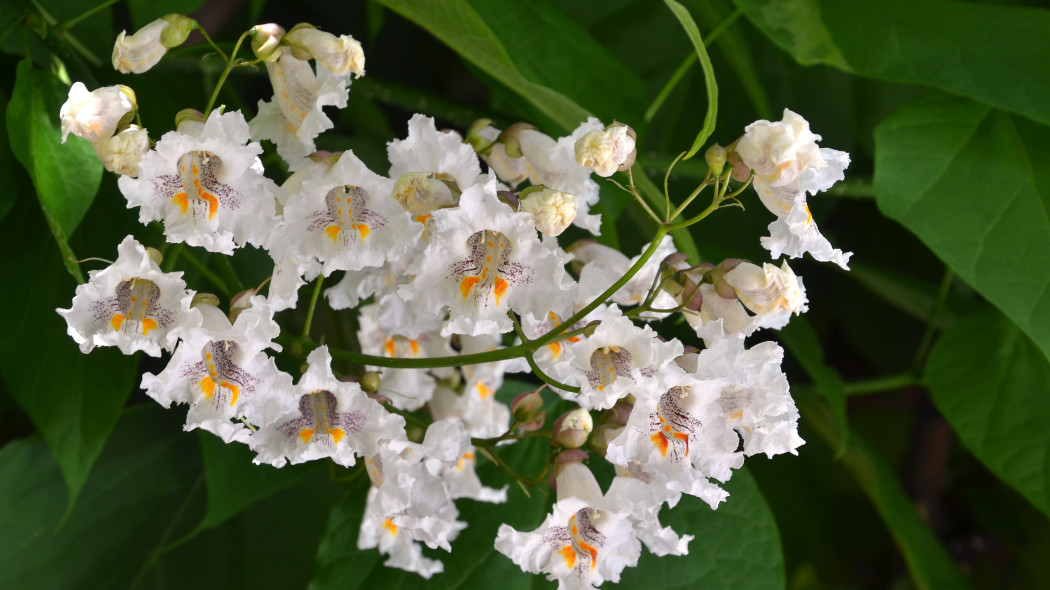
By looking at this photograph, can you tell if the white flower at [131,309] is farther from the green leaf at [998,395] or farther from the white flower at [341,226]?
the green leaf at [998,395]

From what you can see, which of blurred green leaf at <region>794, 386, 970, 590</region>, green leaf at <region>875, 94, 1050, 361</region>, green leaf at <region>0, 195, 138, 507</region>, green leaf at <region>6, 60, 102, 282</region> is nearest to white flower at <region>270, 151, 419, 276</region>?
green leaf at <region>6, 60, 102, 282</region>

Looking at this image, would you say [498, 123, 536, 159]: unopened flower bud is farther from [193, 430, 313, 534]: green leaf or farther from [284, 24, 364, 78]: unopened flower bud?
[193, 430, 313, 534]: green leaf

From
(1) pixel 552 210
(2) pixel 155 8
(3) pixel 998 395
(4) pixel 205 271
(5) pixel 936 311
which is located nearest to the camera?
(1) pixel 552 210

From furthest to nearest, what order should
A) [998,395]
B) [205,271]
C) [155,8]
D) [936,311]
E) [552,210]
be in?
1. [936,311]
2. [998,395]
3. [155,8]
4. [205,271]
5. [552,210]

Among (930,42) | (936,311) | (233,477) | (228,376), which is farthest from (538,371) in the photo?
(936,311)

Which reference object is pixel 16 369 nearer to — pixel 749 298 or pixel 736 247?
pixel 749 298

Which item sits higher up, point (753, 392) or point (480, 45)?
point (480, 45)

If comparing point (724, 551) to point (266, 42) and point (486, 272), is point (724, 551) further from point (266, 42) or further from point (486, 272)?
point (266, 42)

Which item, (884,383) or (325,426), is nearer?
(325,426)
